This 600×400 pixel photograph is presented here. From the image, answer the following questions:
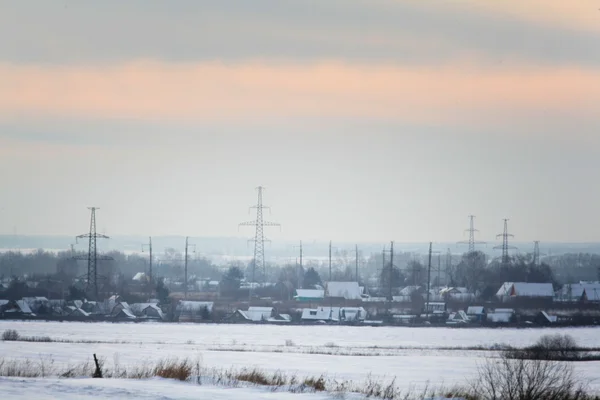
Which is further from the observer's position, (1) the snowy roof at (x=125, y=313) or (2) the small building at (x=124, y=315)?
(1) the snowy roof at (x=125, y=313)

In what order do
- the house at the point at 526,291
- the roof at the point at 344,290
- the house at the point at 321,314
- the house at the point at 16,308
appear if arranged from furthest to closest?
the roof at the point at 344,290, the house at the point at 526,291, the house at the point at 321,314, the house at the point at 16,308

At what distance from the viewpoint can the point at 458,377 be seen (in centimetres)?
3362

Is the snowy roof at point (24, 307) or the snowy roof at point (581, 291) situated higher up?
the snowy roof at point (581, 291)

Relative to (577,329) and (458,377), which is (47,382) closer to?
(458,377)

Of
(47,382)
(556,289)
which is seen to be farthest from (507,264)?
(47,382)

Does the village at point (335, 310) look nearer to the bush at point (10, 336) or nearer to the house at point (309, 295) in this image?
the house at point (309, 295)

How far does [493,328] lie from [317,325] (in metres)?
14.1

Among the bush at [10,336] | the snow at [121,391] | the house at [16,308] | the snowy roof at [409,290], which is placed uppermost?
the snow at [121,391]

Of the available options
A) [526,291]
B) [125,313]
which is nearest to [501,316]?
[526,291]

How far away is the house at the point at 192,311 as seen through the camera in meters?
78.4

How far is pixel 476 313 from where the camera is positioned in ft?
280

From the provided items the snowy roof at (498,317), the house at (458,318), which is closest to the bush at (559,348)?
the snowy roof at (498,317)

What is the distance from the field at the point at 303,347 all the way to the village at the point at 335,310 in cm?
698

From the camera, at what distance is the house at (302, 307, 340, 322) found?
81.1 meters
